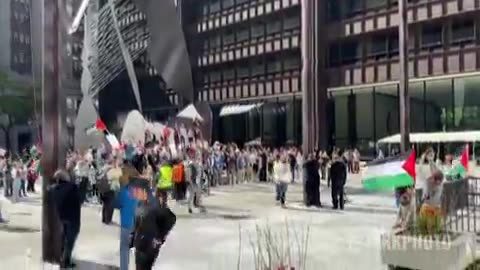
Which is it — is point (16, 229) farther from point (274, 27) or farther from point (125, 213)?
point (274, 27)

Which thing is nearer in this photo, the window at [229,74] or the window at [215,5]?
the window at [229,74]

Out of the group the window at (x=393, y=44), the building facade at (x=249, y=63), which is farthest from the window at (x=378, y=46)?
the building facade at (x=249, y=63)

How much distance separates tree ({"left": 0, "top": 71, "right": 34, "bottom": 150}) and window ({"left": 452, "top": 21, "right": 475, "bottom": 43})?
42421 millimetres

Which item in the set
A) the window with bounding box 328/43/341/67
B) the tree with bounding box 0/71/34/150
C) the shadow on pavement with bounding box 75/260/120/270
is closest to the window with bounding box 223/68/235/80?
the window with bounding box 328/43/341/67

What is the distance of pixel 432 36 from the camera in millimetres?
35719

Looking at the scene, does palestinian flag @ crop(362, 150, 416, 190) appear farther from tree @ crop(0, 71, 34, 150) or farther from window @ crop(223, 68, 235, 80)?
tree @ crop(0, 71, 34, 150)

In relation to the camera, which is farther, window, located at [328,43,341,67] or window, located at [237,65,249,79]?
window, located at [237,65,249,79]

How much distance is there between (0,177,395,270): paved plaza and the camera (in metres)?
9.45

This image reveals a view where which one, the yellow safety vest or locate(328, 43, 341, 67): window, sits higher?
locate(328, 43, 341, 67): window

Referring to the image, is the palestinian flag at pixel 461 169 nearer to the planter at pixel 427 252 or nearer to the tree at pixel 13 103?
the planter at pixel 427 252

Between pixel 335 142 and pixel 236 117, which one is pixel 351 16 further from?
pixel 236 117

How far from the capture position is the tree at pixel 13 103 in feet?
197

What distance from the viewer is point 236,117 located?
48281 mm

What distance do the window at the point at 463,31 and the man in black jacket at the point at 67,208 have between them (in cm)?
2970
